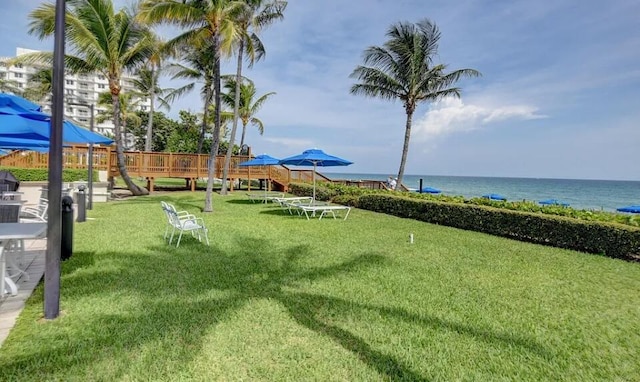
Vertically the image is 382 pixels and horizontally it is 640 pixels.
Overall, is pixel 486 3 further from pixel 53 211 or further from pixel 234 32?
pixel 53 211

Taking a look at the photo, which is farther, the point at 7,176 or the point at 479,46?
the point at 479,46

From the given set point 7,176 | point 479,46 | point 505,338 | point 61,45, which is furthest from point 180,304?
point 479,46

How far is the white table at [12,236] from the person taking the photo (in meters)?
3.86

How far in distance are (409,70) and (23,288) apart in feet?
60.2

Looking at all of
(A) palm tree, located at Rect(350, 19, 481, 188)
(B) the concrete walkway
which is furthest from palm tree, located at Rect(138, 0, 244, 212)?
(A) palm tree, located at Rect(350, 19, 481, 188)

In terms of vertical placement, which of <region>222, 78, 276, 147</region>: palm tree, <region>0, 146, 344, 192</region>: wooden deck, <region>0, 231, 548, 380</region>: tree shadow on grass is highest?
<region>222, 78, 276, 147</region>: palm tree

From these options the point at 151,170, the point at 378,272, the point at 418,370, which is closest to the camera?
the point at 418,370

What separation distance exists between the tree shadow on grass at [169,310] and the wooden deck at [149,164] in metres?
13.4

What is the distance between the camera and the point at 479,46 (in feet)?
56.2

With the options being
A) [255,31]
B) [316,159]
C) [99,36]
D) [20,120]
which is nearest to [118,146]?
[99,36]

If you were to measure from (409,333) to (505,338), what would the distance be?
3.20 ft

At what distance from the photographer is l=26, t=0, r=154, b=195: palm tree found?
531 inches

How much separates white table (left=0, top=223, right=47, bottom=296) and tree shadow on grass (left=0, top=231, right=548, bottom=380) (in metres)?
0.60

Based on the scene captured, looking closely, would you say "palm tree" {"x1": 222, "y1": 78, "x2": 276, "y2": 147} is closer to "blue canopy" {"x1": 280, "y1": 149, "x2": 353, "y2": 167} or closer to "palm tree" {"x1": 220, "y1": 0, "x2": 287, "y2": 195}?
"palm tree" {"x1": 220, "y1": 0, "x2": 287, "y2": 195}
